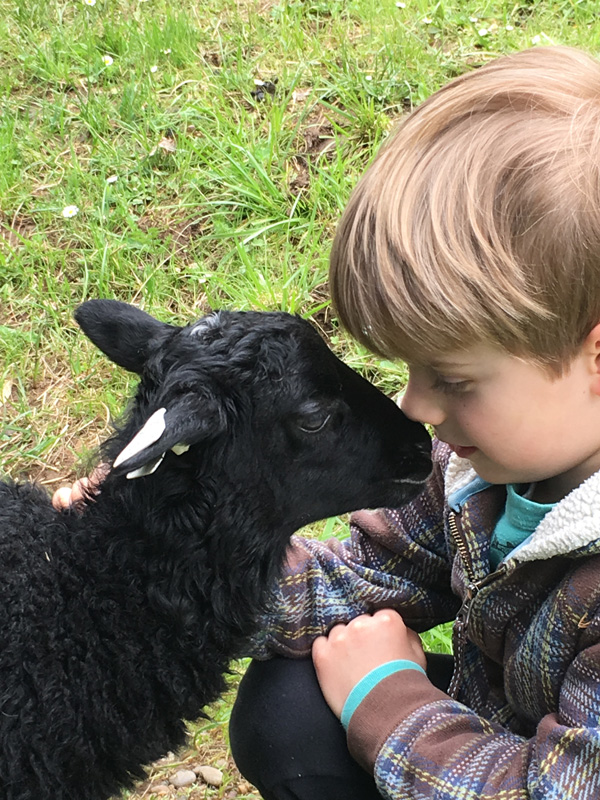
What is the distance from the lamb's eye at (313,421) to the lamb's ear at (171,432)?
19 cm

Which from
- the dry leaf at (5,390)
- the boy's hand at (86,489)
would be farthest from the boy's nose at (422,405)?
the dry leaf at (5,390)

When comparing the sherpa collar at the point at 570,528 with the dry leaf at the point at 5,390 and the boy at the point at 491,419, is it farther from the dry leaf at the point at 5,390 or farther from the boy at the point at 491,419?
the dry leaf at the point at 5,390

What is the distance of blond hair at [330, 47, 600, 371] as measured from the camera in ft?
4.70

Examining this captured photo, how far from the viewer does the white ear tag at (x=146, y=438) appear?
5.02 ft

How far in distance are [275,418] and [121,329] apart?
0.49 m

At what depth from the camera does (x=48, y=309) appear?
3633 mm

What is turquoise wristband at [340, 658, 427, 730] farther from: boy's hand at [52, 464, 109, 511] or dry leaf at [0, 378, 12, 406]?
dry leaf at [0, 378, 12, 406]

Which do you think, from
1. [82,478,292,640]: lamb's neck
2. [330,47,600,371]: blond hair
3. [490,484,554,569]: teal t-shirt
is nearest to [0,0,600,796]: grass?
[82,478,292,640]: lamb's neck

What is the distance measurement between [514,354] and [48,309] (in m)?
2.58

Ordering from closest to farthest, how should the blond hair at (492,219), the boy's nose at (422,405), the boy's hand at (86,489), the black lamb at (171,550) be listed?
the blond hair at (492,219) < the boy's nose at (422,405) < the black lamb at (171,550) < the boy's hand at (86,489)

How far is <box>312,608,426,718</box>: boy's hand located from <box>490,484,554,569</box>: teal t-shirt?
1.01 feet

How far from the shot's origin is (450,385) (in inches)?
65.9

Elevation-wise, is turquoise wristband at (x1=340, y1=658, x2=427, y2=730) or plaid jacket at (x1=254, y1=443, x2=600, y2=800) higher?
plaid jacket at (x1=254, y1=443, x2=600, y2=800)

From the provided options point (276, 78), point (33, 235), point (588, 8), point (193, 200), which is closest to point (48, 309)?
point (33, 235)
